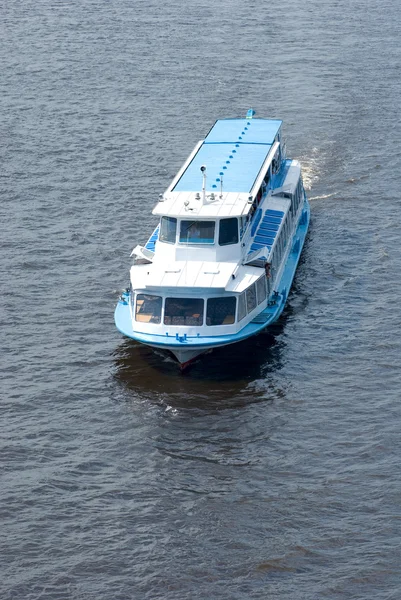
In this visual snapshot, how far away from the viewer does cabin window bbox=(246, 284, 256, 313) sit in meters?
52.2

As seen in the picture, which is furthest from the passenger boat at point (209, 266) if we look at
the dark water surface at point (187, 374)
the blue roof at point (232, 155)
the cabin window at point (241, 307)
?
the dark water surface at point (187, 374)

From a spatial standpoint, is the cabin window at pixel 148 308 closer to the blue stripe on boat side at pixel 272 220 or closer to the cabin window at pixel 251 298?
the cabin window at pixel 251 298

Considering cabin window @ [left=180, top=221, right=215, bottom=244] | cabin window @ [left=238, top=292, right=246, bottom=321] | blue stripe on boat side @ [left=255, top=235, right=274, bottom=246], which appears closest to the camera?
cabin window @ [left=238, top=292, right=246, bottom=321]

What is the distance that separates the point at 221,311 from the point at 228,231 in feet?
13.8

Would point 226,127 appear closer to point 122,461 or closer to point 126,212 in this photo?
point 126,212

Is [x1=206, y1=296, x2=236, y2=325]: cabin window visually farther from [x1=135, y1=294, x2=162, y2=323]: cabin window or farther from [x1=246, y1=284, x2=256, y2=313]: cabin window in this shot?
[x1=135, y1=294, x2=162, y2=323]: cabin window

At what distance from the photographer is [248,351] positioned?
53.8 metres

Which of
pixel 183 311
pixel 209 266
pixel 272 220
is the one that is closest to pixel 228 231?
pixel 209 266

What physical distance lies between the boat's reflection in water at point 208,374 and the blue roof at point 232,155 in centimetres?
813

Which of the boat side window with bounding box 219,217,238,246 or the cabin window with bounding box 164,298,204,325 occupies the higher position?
the boat side window with bounding box 219,217,238,246

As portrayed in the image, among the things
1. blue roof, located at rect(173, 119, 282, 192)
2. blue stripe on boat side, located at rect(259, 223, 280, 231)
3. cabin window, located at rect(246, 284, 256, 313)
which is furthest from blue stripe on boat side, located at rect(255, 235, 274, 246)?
cabin window, located at rect(246, 284, 256, 313)

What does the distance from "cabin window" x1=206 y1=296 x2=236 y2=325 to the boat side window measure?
10.6 feet

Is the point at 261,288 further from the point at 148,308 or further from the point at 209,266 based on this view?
the point at 148,308

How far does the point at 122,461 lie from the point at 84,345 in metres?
10.2
